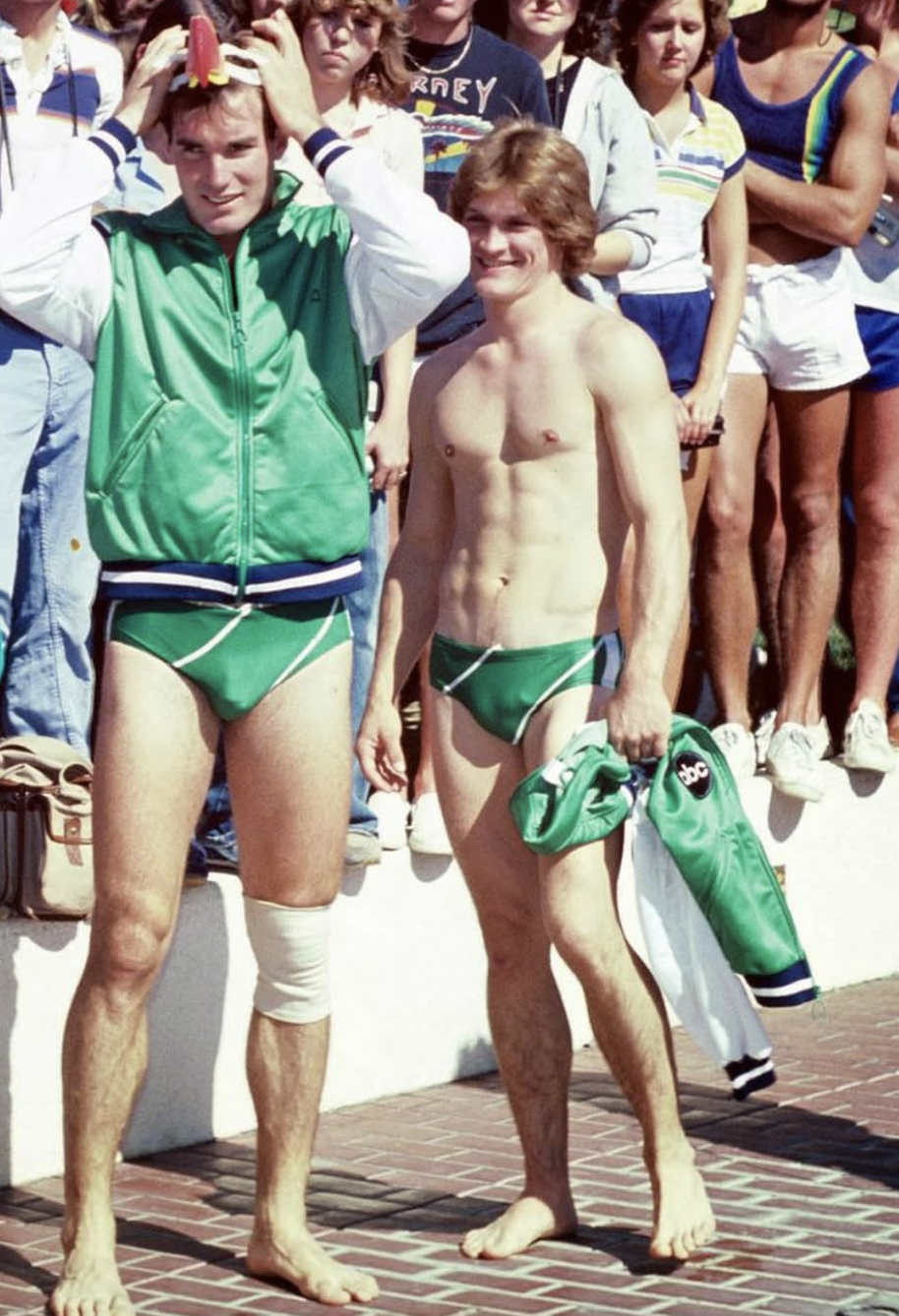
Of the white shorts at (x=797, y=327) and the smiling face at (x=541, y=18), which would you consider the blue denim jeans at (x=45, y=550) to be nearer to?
the smiling face at (x=541, y=18)

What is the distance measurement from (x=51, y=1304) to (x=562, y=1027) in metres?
1.29

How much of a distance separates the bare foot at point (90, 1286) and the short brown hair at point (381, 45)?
3.17 metres

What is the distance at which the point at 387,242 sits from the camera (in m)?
5.86

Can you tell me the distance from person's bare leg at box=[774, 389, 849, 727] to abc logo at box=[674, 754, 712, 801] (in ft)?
9.85

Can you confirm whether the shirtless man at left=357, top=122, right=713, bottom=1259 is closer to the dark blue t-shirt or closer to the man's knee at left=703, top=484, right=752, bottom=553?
the dark blue t-shirt

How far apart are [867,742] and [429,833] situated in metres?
2.09

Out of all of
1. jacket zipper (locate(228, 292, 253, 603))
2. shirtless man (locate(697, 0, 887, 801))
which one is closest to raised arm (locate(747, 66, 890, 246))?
shirtless man (locate(697, 0, 887, 801))

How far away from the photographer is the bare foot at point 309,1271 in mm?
6090

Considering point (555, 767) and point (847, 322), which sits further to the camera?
point (847, 322)

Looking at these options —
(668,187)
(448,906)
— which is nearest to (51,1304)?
(448,906)

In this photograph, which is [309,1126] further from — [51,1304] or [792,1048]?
[792,1048]

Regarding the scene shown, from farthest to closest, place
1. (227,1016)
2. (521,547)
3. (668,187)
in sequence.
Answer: (668,187) < (227,1016) < (521,547)

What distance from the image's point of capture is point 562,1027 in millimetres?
6504

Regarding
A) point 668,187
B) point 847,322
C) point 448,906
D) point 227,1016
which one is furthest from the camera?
point 847,322
